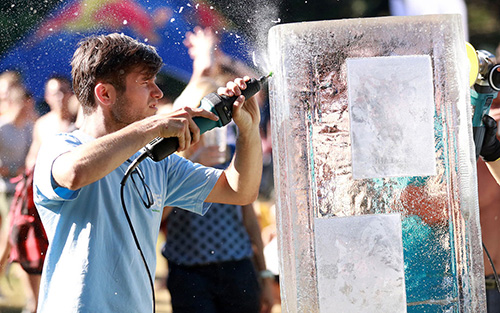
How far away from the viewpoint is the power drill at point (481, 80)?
158cm

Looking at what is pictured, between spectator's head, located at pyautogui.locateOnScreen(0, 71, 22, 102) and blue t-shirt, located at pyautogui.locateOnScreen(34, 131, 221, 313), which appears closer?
blue t-shirt, located at pyautogui.locateOnScreen(34, 131, 221, 313)

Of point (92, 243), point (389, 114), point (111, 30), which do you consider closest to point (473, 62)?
point (389, 114)

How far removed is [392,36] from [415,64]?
7 cm

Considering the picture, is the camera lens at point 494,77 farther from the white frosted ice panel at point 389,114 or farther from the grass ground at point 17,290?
the grass ground at point 17,290

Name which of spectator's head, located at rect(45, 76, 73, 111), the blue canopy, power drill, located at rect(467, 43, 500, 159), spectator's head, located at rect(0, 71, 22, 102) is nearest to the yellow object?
power drill, located at rect(467, 43, 500, 159)

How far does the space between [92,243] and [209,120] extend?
1.25ft

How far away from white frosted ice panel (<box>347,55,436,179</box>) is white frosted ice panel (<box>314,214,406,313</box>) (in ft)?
0.33

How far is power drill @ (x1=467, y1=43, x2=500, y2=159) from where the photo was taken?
158 centimetres

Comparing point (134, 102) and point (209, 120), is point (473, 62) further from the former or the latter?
point (134, 102)

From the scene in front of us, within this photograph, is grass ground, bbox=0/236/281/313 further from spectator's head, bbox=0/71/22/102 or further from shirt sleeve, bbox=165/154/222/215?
shirt sleeve, bbox=165/154/222/215

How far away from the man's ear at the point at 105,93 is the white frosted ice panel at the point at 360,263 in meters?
0.71

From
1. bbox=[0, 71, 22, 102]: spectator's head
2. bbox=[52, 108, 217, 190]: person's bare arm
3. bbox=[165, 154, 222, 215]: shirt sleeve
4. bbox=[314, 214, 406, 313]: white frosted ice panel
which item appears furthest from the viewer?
bbox=[0, 71, 22, 102]: spectator's head

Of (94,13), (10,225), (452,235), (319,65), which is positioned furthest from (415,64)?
(10,225)

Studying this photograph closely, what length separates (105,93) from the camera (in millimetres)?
1586
